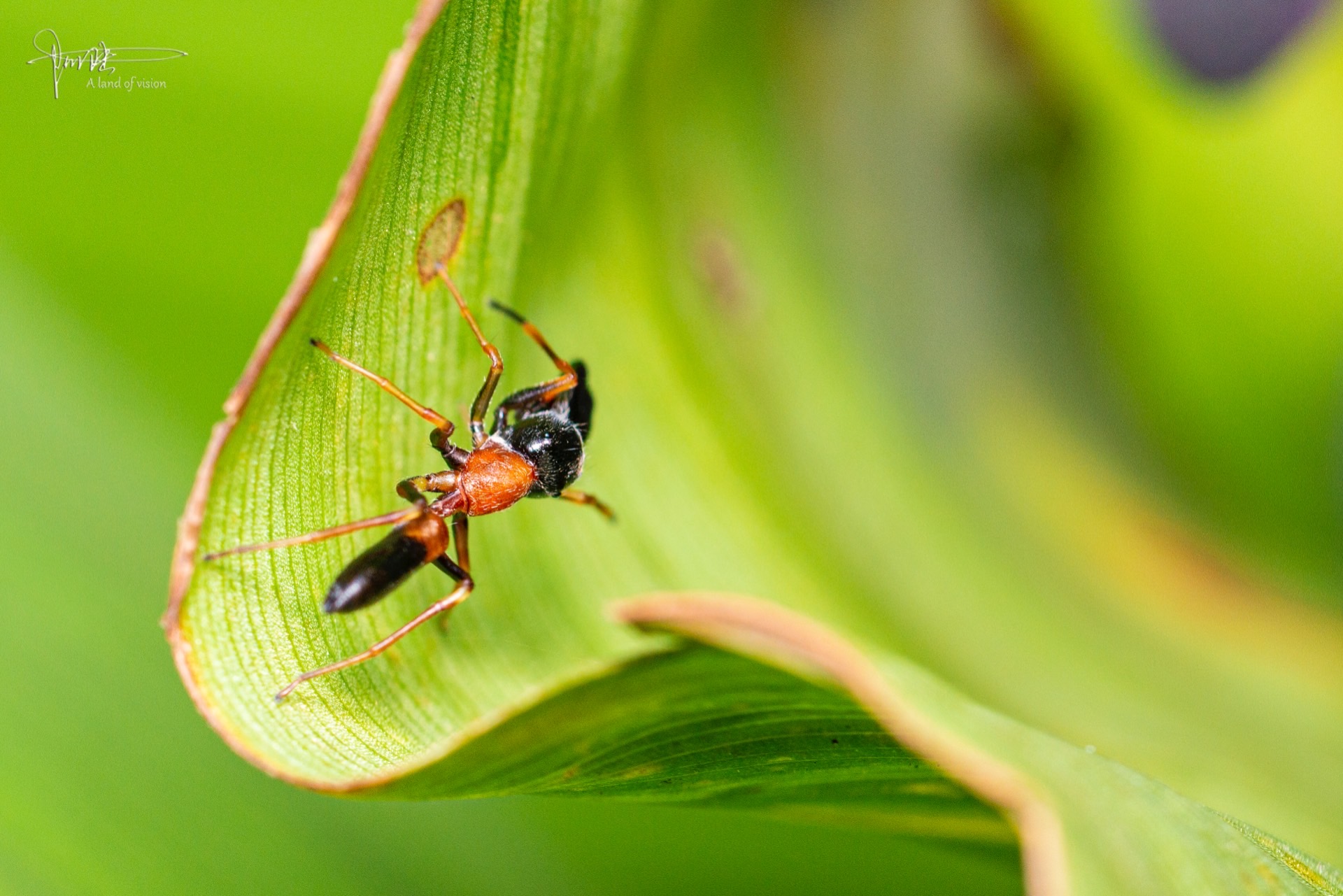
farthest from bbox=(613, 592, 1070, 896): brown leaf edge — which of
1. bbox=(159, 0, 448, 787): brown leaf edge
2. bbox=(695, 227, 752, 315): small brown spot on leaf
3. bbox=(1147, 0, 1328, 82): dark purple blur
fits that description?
bbox=(1147, 0, 1328, 82): dark purple blur

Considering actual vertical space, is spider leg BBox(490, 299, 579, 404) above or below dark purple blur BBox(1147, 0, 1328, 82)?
below

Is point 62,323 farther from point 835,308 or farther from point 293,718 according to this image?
point 835,308

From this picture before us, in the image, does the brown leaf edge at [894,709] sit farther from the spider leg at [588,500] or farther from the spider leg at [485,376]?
the spider leg at [588,500]

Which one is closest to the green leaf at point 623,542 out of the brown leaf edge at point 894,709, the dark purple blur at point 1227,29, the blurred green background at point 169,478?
the brown leaf edge at point 894,709

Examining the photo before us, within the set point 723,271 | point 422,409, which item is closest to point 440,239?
point 422,409

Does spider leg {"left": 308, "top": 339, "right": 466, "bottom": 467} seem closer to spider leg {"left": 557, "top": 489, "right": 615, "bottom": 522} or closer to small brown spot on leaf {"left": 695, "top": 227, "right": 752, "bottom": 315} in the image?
spider leg {"left": 557, "top": 489, "right": 615, "bottom": 522}
